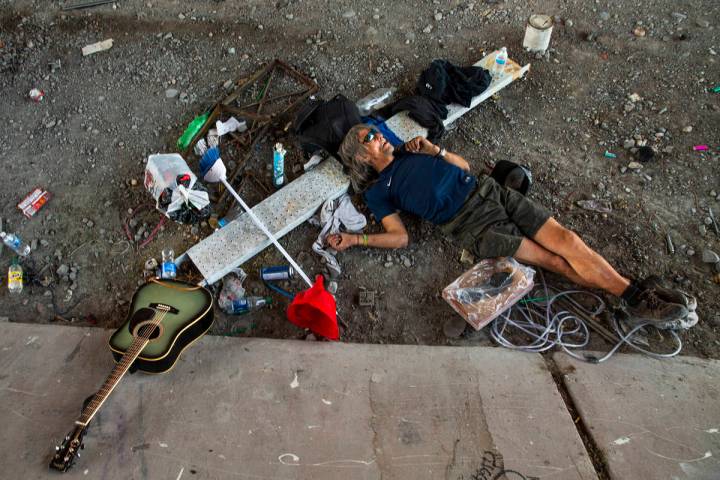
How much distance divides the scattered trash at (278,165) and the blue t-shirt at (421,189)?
70cm

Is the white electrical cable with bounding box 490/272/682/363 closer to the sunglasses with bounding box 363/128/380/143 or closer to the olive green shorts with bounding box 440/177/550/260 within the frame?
the olive green shorts with bounding box 440/177/550/260

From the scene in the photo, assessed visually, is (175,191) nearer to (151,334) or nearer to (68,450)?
(151,334)

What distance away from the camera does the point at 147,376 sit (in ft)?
9.18

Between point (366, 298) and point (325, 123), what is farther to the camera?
point (325, 123)


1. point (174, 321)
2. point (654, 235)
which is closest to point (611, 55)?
point (654, 235)

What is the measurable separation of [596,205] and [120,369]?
10.9 feet

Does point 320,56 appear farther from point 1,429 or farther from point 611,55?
point 1,429

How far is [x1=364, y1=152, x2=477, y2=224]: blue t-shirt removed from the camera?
331 cm

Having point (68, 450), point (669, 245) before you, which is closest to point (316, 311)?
point (68, 450)

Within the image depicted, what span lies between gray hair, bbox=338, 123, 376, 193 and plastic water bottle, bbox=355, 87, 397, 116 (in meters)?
0.66

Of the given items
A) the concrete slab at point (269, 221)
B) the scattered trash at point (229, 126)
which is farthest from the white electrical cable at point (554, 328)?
the scattered trash at point (229, 126)

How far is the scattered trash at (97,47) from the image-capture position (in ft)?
14.4

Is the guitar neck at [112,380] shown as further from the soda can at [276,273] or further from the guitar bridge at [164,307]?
the soda can at [276,273]

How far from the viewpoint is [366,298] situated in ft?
10.6
